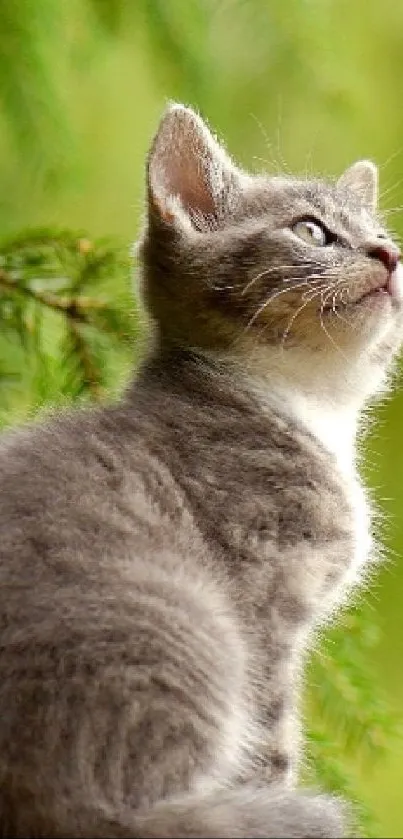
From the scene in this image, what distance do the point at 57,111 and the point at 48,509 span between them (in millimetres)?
554

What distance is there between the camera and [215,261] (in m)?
1.14

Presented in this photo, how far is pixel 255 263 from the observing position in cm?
112

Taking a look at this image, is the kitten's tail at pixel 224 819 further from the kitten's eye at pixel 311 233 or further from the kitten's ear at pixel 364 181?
the kitten's ear at pixel 364 181

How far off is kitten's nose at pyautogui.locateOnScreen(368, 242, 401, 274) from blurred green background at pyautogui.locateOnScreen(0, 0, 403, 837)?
28cm

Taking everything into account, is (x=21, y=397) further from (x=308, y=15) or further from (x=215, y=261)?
(x=308, y=15)

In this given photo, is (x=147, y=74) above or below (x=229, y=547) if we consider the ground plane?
above

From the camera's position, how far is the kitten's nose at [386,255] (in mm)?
1136

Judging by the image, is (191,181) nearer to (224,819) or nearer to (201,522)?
(201,522)

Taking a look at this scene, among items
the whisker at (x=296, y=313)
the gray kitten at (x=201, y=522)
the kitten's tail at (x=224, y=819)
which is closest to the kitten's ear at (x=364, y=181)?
the gray kitten at (x=201, y=522)

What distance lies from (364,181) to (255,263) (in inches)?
12.1

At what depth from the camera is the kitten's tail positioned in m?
0.74

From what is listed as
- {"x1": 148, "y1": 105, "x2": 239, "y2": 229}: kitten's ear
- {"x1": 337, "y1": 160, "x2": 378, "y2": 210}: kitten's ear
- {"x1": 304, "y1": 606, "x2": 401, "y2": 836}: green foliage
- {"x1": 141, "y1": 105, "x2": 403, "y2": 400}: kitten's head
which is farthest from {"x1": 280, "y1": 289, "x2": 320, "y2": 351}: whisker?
{"x1": 304, "y1": 606, "x2": 401, "y2": 836}: green foliage

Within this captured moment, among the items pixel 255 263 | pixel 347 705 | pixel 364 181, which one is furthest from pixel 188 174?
pixel 347 705

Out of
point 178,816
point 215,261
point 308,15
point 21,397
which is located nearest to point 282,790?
point 178,816
